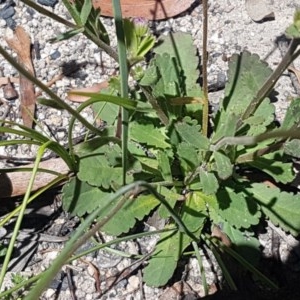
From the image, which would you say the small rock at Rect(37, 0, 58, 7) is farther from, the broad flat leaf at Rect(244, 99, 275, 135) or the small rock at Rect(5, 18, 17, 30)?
the broad flat leaf at Rect(244, 99, 275, 135)

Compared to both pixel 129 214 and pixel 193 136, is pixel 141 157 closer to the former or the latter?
pixel 129 214

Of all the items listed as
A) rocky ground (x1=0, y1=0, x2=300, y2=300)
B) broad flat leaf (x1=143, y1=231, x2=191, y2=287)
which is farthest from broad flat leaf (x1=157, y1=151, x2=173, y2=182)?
rocky ground (x1=0, y1=0, x2=300, y2=300)

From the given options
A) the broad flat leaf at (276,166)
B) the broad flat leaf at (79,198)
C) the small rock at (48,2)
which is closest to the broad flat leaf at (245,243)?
the broad flat leaf at (276,166)

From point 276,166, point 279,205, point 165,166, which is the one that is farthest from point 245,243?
point 165,166

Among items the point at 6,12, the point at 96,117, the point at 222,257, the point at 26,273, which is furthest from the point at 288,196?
the point at 6,12

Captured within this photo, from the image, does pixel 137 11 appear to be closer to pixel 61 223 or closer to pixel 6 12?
pixel 6 12
